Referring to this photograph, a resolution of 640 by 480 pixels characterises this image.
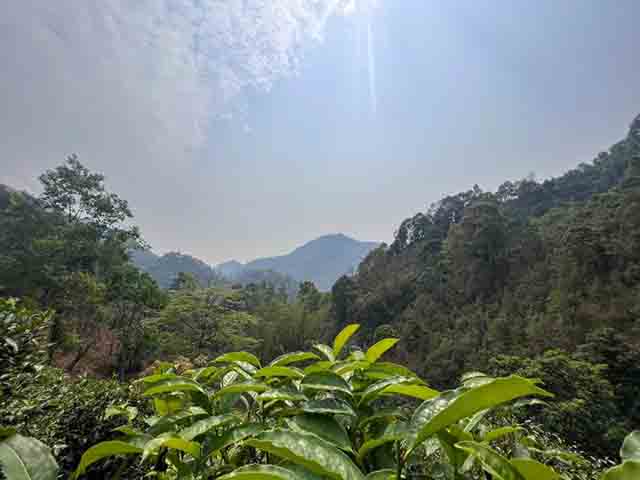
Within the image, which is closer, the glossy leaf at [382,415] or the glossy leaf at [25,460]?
the glossy leaf at [25,460]

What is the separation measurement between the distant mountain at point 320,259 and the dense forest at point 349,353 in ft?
296

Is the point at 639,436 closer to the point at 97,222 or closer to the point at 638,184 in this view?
the point at 97,222

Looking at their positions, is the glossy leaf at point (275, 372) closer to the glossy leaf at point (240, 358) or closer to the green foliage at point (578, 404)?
the glossy leaf at point (240, 358)

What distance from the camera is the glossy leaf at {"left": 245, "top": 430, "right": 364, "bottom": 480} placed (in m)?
0.40

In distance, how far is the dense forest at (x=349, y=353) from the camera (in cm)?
54

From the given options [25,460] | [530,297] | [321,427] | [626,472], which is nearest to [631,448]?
[626,472]

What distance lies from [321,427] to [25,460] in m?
0.49

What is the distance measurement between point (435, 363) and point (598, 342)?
4902mm

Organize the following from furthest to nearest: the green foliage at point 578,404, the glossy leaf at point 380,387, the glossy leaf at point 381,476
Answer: the green foliage at point 578,404 < the glossy leaf at point 380,387 < the glossy leaf at point 381,476

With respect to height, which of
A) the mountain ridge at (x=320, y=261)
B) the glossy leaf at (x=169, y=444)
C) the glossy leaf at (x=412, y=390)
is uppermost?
the mountain ridge at (x=320, y=261)

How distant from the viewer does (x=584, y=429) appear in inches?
174

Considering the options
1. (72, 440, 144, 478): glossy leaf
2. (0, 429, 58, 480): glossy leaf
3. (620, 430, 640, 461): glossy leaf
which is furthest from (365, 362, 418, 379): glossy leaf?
(0, 429, 58, 480): glossy leaf

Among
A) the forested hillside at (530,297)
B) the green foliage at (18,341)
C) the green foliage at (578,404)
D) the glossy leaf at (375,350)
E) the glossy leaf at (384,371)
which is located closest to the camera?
the glossy leaf at (384,371)

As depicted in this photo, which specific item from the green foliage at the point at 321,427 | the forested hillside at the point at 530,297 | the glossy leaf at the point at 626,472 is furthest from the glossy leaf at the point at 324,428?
the forested hillside at the point at 530,297
